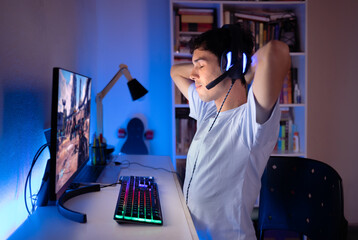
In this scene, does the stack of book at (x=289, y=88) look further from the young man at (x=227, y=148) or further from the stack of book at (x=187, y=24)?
the young man at (x=227, y=148)

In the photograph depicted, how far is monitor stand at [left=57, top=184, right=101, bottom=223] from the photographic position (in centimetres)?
89

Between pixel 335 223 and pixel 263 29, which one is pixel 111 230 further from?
pixel 263 29

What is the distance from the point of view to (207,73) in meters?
1.20

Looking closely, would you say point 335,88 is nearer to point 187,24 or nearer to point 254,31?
point 254,31

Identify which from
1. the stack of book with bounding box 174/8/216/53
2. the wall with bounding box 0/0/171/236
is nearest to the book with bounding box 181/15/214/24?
the stack of book with bounding box 174/8/216/53

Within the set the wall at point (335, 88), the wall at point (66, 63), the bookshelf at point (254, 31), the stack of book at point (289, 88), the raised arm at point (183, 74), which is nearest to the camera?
the wall at point (66, 63)

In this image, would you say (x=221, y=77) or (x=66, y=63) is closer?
(x=221, y=77)

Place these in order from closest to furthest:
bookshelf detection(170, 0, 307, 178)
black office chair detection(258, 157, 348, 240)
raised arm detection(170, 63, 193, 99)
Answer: black office chair detection(258, 157, 348, 240) < raised arm detection(170, 63, 193, 99) < bookshelf detection(170, 0, 307, 178)

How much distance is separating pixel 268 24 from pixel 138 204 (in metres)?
1.98

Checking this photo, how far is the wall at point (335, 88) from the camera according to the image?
2680mm

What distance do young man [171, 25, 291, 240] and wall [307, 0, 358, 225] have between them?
179cm

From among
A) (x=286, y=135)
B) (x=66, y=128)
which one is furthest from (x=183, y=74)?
(x=286, y=135)

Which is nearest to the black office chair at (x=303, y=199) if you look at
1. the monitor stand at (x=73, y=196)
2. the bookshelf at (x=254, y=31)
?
the monitor stand at (x=73, y=196)

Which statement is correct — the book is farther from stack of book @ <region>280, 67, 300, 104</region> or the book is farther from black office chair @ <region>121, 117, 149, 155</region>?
black office chair @ <region>121, 117, 149, 155</region>
